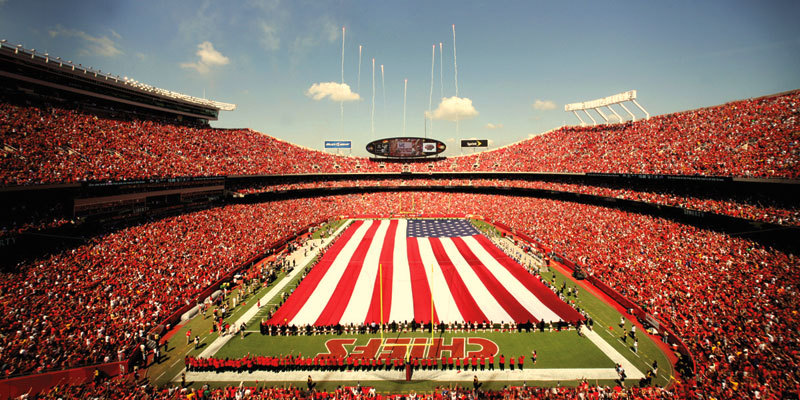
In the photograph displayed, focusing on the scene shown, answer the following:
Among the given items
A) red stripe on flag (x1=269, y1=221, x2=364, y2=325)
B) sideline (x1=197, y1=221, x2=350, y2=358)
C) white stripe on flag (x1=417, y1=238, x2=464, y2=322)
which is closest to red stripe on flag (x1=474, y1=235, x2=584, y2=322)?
white stripe on flag (x1=417, y1=238, x2=464, y2=322)

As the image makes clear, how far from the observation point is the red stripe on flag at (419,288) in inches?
777

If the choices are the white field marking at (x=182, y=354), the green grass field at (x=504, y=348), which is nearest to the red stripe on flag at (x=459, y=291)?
the green grass field at (x=504, y=348)

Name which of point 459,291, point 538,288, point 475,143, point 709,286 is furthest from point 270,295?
point 475,143

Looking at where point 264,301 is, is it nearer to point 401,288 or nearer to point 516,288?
point 401,288

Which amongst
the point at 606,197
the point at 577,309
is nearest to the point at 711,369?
the point at 577,309

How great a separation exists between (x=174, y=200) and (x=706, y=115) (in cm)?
6096

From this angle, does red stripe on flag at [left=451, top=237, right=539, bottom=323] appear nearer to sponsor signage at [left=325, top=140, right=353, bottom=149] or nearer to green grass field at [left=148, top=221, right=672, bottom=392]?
green grass field at [left=148, top=221, right=672, bottom=392]

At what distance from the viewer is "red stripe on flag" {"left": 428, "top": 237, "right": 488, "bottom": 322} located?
19.5 m

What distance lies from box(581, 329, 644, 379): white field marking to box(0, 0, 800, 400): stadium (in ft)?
0.44

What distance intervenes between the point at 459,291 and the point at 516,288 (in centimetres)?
467

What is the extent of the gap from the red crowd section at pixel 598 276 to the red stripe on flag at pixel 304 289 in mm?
7169

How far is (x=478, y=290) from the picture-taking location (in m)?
23.0

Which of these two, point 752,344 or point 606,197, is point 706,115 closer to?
point 606,197

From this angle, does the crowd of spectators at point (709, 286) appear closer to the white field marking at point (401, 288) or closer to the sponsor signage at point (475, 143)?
the white field marking at point (401, 288)
